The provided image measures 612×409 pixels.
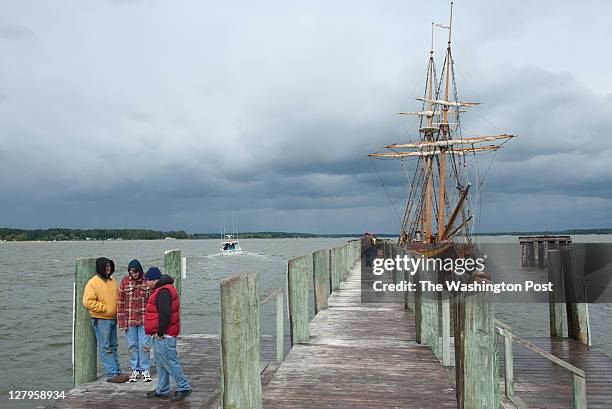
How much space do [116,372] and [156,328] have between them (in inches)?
72.6

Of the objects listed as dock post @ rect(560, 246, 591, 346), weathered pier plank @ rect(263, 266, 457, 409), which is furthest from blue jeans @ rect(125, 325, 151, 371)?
dock post @ rect(560, 246, 591, 346)

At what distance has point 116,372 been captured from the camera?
820 cm

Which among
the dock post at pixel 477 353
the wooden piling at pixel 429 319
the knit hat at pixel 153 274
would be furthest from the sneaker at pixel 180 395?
the wooden piling at pixel 429 319

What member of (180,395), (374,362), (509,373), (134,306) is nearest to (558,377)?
(509,373)

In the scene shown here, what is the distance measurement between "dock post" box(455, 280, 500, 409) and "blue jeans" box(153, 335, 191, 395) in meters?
3.53

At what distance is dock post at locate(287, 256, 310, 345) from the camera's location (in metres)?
9.98

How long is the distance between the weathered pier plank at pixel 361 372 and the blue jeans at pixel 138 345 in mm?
1877

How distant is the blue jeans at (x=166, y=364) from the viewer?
696 cm

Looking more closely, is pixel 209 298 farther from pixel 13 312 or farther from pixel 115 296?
pixel 115 296

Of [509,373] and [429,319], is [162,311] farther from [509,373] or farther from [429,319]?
[429,319]

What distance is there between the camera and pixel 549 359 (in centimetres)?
628

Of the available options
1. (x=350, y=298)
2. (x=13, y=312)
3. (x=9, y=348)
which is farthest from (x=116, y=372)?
(x=13, y=312)

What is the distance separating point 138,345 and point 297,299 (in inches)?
→ 121

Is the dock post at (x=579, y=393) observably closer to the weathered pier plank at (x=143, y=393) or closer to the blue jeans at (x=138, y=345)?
the weathered pier plank at (x=143, y=393)
